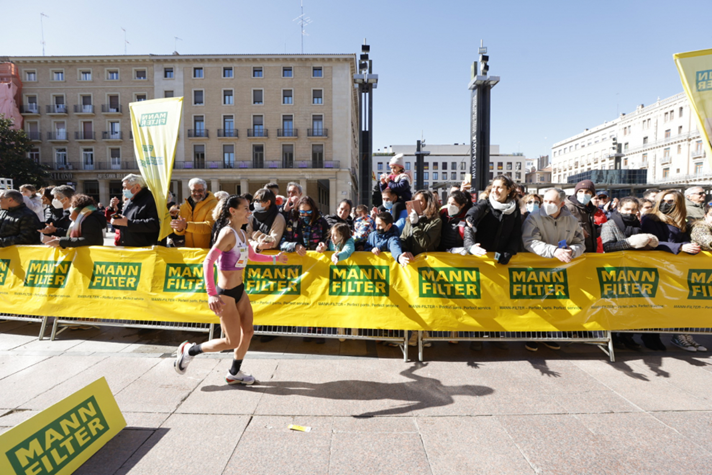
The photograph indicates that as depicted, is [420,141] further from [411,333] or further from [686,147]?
[686,147]

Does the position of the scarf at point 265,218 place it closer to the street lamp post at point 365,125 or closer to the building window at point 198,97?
the street lamp post at point 365,125

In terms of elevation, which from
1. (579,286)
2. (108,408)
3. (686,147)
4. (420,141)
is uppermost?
(686,147)

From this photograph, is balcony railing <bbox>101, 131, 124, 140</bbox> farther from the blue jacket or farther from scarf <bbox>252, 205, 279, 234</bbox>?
the blue jacket

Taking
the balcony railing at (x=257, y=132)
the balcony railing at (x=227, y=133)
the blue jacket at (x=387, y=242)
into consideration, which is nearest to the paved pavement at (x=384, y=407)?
the blue jacket at (x=387, y=242)

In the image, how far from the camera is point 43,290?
5.19 m

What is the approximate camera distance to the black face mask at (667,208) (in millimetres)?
4879

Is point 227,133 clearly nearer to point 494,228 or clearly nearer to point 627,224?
point 494,228

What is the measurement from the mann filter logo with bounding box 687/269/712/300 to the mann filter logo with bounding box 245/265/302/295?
16.0 feet

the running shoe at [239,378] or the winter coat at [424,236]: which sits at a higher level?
the winter coat at [424,236]

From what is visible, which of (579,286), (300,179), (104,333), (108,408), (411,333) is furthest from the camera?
(300,179)

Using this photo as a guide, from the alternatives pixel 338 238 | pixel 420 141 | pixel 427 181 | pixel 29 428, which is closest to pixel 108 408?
pixel 29 428

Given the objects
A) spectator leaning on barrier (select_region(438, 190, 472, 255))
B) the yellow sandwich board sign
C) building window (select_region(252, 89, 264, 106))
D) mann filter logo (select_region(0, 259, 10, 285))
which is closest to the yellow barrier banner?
spectator leaning on barrier (select_region(438, 190, 472, 255))

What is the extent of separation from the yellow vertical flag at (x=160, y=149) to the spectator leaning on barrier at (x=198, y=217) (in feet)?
0.96

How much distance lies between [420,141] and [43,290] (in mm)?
17723
